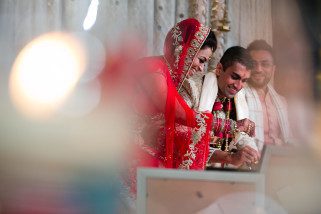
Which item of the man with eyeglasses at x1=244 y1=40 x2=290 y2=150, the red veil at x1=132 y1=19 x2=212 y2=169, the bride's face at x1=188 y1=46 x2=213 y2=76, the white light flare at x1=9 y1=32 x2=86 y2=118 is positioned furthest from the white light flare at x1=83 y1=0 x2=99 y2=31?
the man with eyeglasses at x1=244 y1=40 x2=290 y2=150

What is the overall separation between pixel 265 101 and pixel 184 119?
1.37 ft

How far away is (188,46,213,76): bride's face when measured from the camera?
1399 mm

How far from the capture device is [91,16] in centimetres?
156

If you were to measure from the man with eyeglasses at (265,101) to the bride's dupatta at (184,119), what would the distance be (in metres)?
0.27

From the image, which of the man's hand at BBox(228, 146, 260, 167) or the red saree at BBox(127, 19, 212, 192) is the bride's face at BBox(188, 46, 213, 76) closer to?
the red saree at BBox(127, 19, 212, 192)

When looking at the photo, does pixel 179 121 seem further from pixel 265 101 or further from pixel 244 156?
pixel 265 101

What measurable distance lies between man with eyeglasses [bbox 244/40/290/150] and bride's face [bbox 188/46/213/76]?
216 millimetres

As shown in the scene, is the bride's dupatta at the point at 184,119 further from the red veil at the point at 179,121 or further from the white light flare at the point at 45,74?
the white light flare at the point at 45,74

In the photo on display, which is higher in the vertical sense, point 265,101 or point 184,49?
point 184,49

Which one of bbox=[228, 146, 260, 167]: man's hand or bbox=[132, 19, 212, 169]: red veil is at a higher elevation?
bbox=[132, 19, 212, 169]: red veil

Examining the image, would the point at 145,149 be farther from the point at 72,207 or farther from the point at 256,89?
the point at 256,89

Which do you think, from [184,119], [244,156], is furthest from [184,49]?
[244,156]

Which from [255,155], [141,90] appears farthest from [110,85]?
[255,155]

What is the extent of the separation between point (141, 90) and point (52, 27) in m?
0.39
